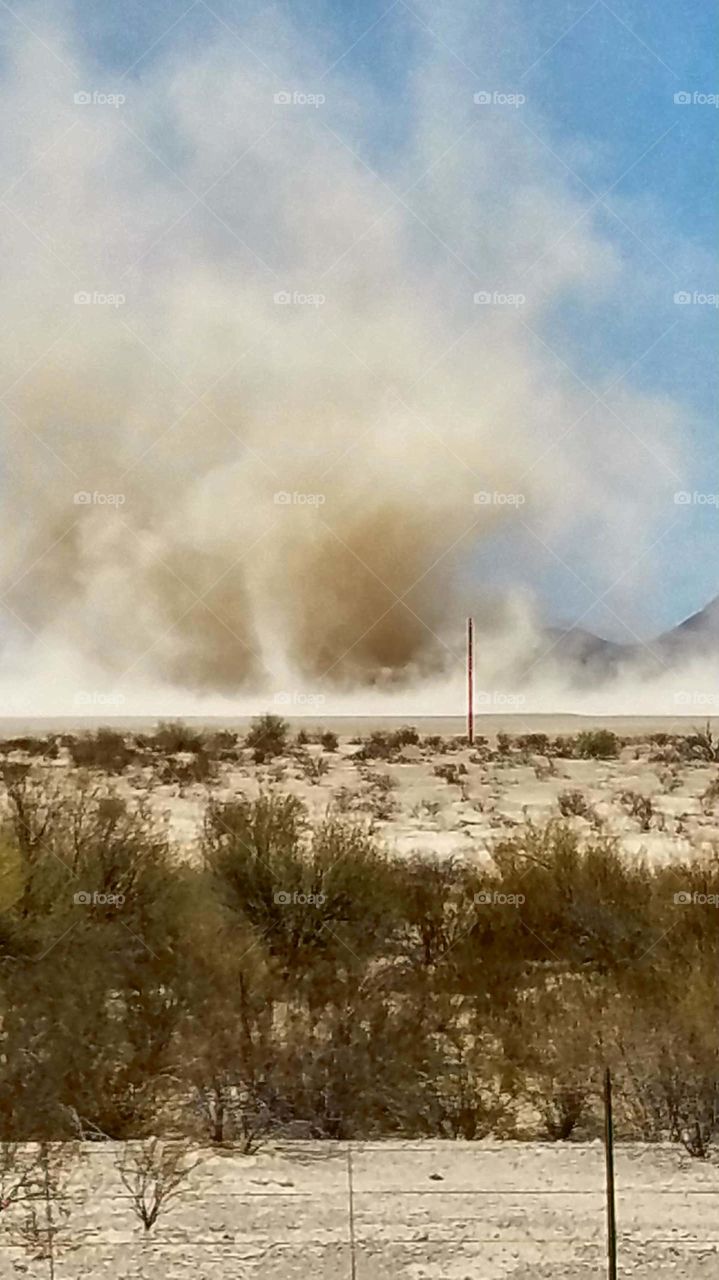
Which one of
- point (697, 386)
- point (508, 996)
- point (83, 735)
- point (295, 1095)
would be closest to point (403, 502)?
point (697, 386)

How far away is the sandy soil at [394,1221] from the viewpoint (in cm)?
212

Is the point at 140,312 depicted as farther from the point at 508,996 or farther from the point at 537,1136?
the point at 537,1136

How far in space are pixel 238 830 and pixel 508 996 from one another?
2.44 ft

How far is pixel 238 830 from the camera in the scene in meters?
2.56
